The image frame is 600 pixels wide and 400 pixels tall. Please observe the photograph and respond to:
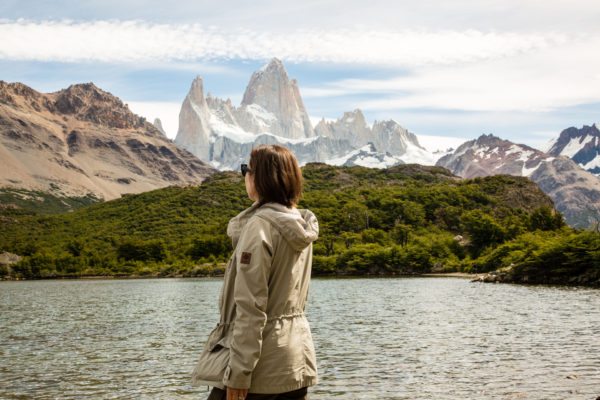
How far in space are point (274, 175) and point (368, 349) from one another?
2554cm

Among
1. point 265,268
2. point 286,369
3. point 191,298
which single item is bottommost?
point 191,298

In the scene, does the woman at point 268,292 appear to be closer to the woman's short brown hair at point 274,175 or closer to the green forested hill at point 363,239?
the woman's short brown hair at point 274,175

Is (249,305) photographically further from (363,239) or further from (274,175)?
(363,239)

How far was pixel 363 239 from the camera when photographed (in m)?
149

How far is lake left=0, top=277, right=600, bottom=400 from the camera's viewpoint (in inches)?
890

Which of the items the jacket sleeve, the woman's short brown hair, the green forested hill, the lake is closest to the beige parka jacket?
the jacket sleeve

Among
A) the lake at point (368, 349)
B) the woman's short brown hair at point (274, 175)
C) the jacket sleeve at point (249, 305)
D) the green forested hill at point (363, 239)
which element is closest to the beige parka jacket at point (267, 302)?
the jacket sleeve at point (249, 305)

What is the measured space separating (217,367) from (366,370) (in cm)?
1989

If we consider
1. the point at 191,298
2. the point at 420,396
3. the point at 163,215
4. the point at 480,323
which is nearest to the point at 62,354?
the point at 420,396

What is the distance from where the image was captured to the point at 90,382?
2492cm

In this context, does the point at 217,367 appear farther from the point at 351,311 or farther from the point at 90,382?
the point at 351,311

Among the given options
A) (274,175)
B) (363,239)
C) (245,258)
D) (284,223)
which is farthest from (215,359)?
(363,239)

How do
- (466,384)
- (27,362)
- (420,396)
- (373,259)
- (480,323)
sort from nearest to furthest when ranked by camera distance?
(420,396)
(466,384)
(27,362)
(480,323)
(373,259)

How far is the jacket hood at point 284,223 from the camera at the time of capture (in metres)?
6.57
